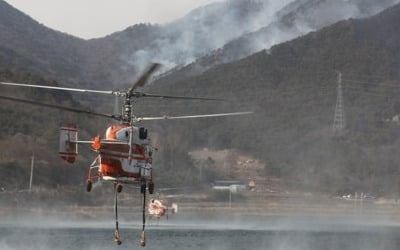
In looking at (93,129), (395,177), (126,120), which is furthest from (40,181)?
(126,120)

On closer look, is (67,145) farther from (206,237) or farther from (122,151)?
(206,237)

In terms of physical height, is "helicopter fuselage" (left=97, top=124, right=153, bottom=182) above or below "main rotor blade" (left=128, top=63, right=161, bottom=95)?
below

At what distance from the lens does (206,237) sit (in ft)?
380

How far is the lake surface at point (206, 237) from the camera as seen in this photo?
9762 centimetres

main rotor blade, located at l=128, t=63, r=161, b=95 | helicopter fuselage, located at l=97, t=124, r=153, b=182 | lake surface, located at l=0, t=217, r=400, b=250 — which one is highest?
main rotor blade, located at l=128, t=63, r=161, b=95

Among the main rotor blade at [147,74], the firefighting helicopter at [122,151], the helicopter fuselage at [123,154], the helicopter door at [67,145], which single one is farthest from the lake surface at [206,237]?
the main rotor blade at [147,74]

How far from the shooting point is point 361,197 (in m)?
164

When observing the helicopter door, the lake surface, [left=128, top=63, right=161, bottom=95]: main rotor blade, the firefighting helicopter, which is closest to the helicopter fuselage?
the firefighting helicopter

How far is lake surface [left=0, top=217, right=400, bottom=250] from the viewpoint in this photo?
9762 centimetres

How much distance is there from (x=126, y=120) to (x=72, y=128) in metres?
2.52

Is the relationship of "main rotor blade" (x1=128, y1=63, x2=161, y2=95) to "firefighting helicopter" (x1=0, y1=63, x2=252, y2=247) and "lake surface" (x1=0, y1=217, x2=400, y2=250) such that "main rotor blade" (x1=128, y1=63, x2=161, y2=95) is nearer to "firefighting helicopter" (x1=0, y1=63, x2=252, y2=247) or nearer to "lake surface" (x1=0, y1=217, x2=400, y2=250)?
"firefighting helicopter" (x1=0, y1=63, x2=252, y2=247)

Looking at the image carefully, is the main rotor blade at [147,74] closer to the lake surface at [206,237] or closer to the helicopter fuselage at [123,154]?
the helicopter fuselage at [123,154]

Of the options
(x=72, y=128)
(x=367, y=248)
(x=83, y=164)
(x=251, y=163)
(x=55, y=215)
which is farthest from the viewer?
(x=251, y=163)

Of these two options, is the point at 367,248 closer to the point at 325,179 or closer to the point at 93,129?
the point at 325,179
